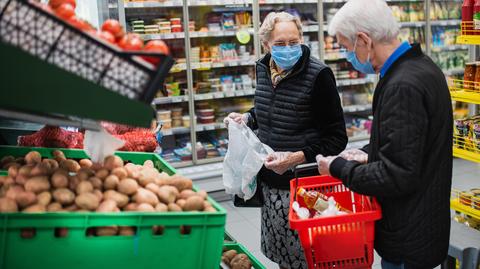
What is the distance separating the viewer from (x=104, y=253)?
145 centimetres

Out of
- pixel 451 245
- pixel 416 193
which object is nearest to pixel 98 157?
pixel 416 193

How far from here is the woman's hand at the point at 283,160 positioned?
2.60 meters

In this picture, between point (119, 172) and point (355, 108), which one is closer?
point (119, 172)

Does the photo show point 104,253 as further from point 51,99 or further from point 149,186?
point 51,99

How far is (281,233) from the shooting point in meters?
2.77

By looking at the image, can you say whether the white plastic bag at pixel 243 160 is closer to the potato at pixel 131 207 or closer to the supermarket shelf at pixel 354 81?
the potato at pixel 131 207

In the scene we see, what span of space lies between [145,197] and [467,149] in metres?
2.48

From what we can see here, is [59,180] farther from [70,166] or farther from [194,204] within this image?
[194,204]

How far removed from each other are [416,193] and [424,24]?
17.7ft

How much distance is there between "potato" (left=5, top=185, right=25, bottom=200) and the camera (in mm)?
1461

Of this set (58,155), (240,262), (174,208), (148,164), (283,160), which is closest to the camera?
(174,208)

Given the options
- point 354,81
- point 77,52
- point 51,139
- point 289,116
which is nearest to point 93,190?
point 77,52

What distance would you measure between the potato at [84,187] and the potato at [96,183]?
0.02 meters

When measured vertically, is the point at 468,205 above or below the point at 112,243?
below
